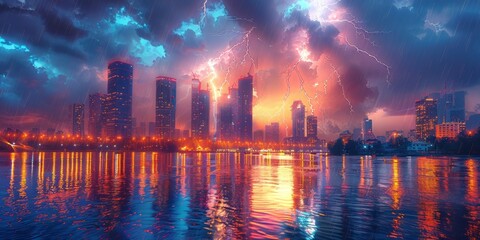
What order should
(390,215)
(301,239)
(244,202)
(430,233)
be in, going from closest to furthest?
(301,239) → (430,233) → (390,215) → (244,202)

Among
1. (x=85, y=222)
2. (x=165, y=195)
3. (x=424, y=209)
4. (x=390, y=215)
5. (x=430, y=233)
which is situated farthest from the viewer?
(x=165, y=195)

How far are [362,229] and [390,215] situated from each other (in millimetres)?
4599

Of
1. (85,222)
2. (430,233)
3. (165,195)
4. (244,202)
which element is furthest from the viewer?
(165,195)

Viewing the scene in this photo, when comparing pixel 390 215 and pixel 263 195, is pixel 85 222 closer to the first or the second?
pixel 263 195

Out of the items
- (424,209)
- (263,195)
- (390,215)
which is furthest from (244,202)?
(424,209)

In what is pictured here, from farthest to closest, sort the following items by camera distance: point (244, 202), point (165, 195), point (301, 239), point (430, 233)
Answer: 1. point (165, 195)
2. point (244, 202)
3. point (430, 233)
4. point (301, 239)

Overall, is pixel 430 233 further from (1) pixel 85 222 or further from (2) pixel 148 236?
(1) pixel 85 222

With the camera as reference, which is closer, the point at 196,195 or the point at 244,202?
the point at 244,202

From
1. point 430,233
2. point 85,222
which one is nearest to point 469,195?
point 430,233

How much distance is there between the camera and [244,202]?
2570 cm

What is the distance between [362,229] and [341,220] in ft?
6.88

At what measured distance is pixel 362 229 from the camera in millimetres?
17359

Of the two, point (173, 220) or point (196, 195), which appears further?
point (196, 195)

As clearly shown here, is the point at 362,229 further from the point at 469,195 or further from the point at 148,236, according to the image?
the point at 469,195
